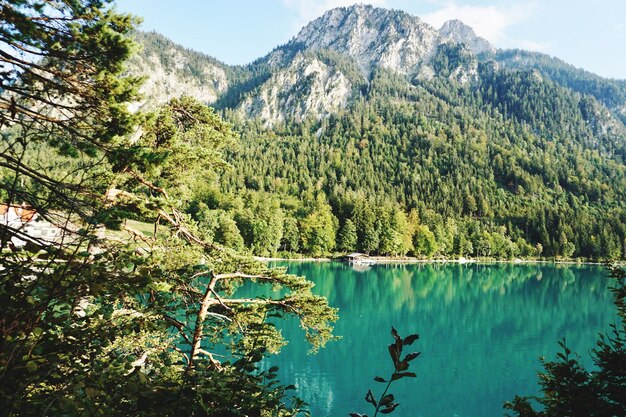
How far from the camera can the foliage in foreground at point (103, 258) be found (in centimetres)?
230

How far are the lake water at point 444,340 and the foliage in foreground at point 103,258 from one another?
1115cm

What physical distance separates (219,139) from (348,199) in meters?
84.6

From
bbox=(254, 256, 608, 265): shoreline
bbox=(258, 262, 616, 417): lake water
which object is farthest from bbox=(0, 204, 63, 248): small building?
bbox=(254, 256, 608, 265): shoreline

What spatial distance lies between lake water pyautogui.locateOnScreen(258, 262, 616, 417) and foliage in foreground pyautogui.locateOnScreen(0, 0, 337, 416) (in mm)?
11149

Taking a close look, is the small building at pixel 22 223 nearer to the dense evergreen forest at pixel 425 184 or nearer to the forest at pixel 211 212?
the forest at pixel 211 212

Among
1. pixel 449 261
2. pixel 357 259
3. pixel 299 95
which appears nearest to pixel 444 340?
pixel 357 259

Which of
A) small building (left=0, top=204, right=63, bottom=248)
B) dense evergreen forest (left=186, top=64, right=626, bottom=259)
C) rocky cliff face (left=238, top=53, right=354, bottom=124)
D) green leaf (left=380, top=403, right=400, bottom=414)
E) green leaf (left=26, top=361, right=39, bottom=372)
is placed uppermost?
rocky cliff face (left=238, top=53, right=354, bottom=124)

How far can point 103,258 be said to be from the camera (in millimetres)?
3768

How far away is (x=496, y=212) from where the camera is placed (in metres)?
115

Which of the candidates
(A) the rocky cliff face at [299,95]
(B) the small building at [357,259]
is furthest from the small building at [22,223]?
(A) the rocky cliff face at [299,95]

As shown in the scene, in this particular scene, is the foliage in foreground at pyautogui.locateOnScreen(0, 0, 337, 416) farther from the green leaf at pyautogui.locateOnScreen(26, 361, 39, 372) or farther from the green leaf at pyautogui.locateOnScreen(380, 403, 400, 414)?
the green leaf at pyautogui.locateOnScreen(380, 403, 400, 414)

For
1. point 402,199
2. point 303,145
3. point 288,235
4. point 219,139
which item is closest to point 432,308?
point 219,139

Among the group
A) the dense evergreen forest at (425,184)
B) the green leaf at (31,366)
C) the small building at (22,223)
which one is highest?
the dense evergreen forest at (425,184)

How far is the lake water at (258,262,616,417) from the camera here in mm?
17609
